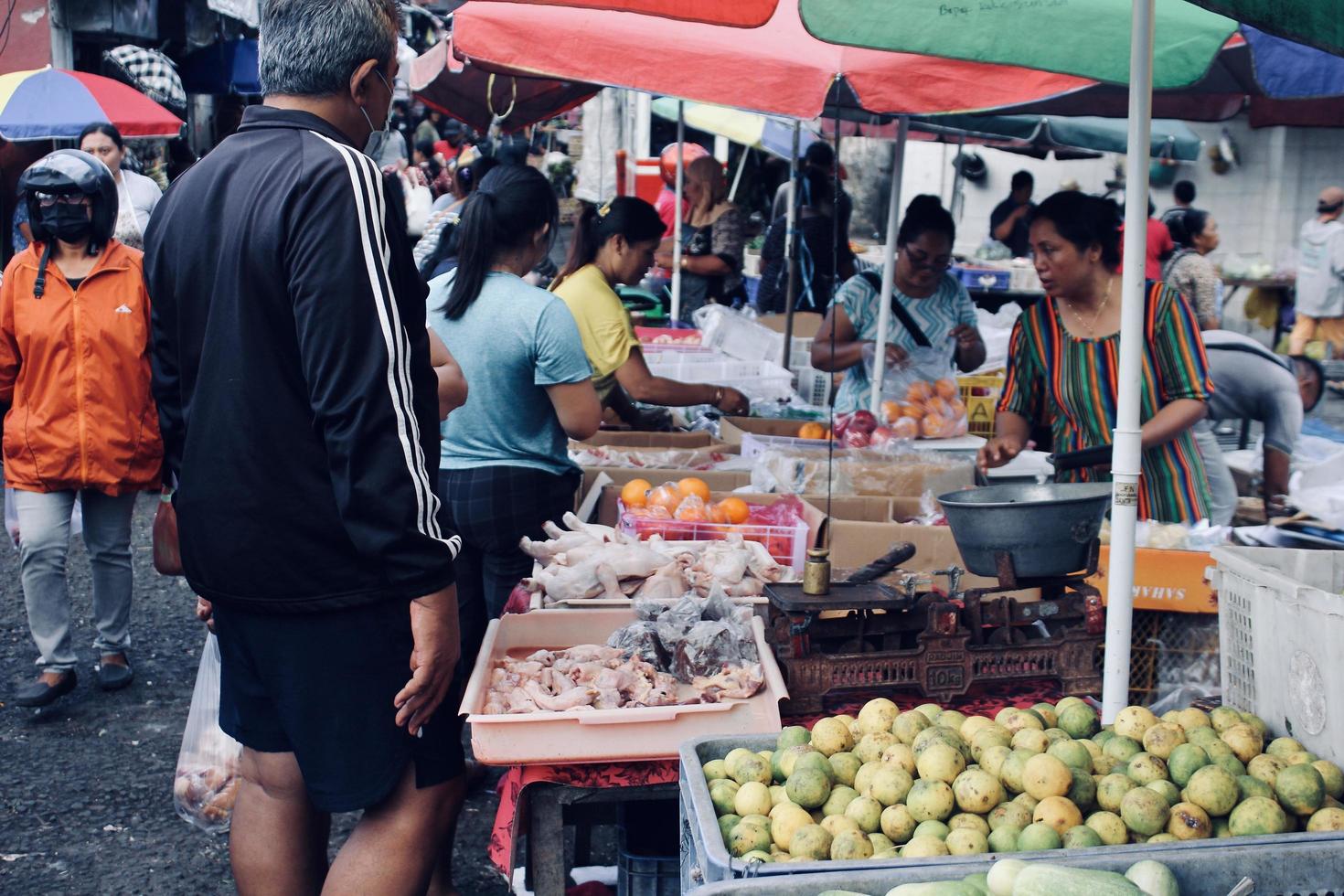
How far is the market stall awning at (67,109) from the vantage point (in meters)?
8.45

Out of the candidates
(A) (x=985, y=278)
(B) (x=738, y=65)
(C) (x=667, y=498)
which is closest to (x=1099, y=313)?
(B) (x=738, y=65)

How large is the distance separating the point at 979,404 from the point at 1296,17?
4.75 meters

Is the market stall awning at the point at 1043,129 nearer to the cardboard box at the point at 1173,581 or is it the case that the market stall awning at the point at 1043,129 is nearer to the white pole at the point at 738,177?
the cardboard box at the point at 1173,581

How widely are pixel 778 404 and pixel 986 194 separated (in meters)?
14.6

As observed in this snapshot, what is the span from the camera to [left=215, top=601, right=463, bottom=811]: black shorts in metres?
2.41

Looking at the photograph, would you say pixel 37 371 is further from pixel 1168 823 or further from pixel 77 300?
pixel 1168 823

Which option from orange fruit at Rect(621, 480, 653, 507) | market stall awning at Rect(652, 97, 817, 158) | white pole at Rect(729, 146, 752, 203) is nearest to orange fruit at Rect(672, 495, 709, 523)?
orange fruit at Rect(621, 480, 653, 507)

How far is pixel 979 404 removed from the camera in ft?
22.2

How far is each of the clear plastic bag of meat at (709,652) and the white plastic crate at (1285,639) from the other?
42.4 inches

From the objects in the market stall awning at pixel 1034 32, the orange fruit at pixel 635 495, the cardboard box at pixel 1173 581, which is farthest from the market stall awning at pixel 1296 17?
the orange fruit at pixel 635 495

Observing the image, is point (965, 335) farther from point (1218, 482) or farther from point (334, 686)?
point (334, 686)

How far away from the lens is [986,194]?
20266mm

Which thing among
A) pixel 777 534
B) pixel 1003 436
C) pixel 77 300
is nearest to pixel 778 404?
pixel 1003 436

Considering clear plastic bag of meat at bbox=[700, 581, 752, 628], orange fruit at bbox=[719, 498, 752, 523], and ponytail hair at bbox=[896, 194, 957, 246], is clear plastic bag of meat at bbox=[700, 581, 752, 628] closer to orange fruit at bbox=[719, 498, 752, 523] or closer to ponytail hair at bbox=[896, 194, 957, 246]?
orange fruit at bbox=[719, 498, 752, 523]
